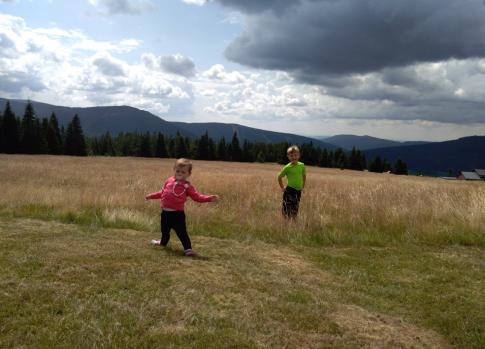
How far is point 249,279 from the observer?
5410 mm

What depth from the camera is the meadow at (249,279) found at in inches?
153

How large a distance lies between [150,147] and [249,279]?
84634mm

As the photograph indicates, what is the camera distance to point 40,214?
30.5 ft

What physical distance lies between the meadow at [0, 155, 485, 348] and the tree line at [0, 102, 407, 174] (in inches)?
2381

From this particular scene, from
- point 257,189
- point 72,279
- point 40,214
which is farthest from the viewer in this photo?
point 257,189

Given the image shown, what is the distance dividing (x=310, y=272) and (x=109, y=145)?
105 m

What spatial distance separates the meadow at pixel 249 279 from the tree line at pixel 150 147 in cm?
6047

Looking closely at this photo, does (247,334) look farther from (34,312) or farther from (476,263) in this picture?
(476,263)

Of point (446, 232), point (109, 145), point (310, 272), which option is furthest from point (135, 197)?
point (109, 145)

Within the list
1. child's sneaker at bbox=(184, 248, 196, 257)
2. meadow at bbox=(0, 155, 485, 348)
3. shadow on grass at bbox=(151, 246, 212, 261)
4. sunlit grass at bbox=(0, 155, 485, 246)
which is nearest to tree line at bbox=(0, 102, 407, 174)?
sunlit grass at bbox=(0, 155, 485, 246)

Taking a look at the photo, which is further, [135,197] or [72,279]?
[135,197]

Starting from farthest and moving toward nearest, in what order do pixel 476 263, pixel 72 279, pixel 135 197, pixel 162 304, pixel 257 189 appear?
pixel 257 189 < pixel 135 197 < pixel 476 263 < pixel 72 279 < pixel 162 304

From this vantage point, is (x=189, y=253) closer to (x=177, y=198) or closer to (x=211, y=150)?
(x=177, y=198)

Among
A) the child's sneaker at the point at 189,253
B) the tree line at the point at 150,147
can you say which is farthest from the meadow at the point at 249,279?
the tree line at the point at 150,147
